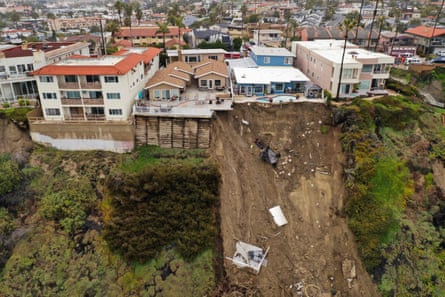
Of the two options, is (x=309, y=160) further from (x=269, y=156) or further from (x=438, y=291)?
(x=438, y=291)

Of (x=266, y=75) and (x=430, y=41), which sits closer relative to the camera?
(x=266, y=75)

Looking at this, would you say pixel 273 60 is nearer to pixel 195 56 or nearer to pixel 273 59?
pixel 273 59

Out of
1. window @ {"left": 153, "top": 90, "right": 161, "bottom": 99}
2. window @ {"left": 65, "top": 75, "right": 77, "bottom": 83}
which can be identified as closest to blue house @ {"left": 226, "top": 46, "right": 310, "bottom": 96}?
window @ {"left": 153, "top": 90, "right": 161, "bottom": 99}

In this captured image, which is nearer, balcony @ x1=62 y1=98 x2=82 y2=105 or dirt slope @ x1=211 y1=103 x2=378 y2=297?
dirt slope @ x1=211 y1=103 x2=378 y2=297

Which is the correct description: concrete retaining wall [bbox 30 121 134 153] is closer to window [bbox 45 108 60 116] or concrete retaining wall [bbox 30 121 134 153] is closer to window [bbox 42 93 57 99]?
window [bbox 45 108 60 116]

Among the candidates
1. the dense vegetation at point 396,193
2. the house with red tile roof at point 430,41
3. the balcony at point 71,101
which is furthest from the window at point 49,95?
the house with red tile roof at point 430,41

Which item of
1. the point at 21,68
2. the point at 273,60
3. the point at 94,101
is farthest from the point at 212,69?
the point at 21,68
